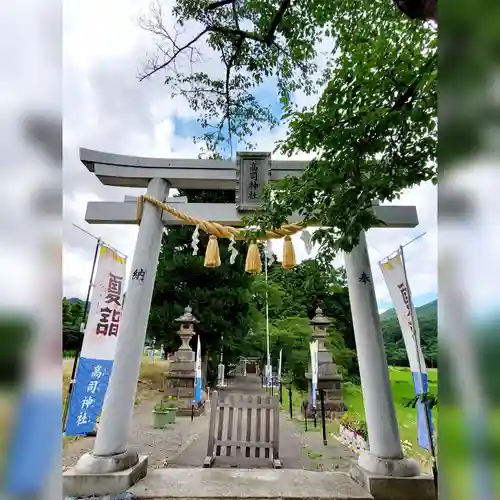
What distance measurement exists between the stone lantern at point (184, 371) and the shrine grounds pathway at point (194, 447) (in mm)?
1220

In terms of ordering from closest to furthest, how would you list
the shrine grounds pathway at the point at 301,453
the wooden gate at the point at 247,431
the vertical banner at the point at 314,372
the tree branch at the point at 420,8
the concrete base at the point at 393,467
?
the tree branch at the point at 420,8 < the concrete base at the point at 393,467 < the wooden gate at the point at 247,431 < the shrine grounds pathway at the point at 301,453 < the vertical banner at the point at 314,372

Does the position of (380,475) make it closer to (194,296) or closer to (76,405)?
(76,405)

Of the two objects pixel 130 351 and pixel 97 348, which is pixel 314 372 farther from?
pixel 97 348

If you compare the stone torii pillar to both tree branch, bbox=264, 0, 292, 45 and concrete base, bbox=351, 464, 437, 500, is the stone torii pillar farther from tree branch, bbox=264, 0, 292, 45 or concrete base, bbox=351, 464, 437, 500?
concrete base, bbox=351, 464, 437, 500

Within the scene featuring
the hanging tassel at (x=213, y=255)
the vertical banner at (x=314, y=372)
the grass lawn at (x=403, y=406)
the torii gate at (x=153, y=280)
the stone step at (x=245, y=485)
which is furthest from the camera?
the vertical banner at (x=314, y=372)

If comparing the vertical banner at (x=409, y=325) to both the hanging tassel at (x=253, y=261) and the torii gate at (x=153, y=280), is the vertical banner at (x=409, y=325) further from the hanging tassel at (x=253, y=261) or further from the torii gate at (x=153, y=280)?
the hanging tassel at (x=253, y=261)

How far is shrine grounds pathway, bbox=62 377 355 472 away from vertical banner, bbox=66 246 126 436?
3.16 feet

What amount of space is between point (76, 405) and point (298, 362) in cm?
755

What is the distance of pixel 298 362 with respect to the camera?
1030 cm

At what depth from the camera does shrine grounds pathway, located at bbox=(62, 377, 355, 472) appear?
15.7 ft

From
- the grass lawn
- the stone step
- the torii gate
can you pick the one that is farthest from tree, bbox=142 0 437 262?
the stone step

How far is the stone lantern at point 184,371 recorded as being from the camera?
8984 mm

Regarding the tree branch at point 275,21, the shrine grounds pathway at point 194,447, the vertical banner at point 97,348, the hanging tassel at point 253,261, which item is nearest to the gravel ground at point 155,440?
the shrine grounds pathway at point 194,447
